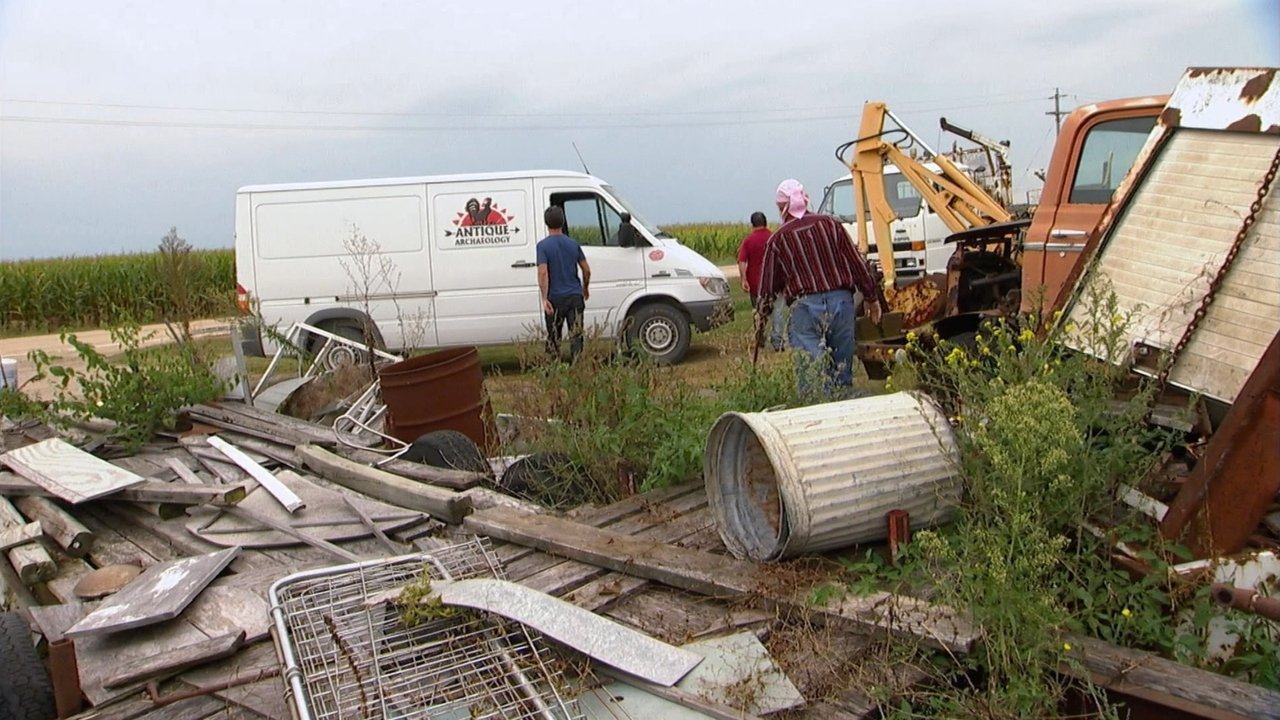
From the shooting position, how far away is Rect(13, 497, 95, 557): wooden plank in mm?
4945

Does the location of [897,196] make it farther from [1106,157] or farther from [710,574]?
[710,574]

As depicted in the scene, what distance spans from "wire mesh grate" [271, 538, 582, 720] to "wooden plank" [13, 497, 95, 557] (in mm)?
1686

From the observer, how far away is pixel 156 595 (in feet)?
13.3

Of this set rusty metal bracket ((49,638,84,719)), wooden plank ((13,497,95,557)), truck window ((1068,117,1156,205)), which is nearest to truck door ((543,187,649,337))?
truck window ((1068,117,1156,205))

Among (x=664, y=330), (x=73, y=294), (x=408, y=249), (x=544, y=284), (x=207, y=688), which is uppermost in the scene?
(x=408, y=249)

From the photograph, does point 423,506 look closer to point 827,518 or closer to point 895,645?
point 827,518

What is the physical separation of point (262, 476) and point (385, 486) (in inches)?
32.4

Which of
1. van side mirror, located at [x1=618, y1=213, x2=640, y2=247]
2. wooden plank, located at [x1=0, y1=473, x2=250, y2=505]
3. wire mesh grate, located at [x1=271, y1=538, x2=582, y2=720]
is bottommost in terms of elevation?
wire mesh grate, located at [x1=271, y1=538, x2=582, y2=720]

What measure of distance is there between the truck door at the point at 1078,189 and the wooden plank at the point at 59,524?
19.7 feet

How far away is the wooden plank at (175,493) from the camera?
5238mm

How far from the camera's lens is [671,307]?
1245 cm

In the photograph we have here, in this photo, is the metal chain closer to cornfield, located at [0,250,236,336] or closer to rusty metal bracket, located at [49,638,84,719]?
rusty metal bracket, located at [49,638,84,719]

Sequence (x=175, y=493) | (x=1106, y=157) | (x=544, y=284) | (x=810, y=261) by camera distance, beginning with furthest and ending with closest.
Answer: (x=544, y=284), (x=1106, y=157), (x=810, y=261), (x=175, y=493)

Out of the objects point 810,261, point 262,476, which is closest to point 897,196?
point 810,261
